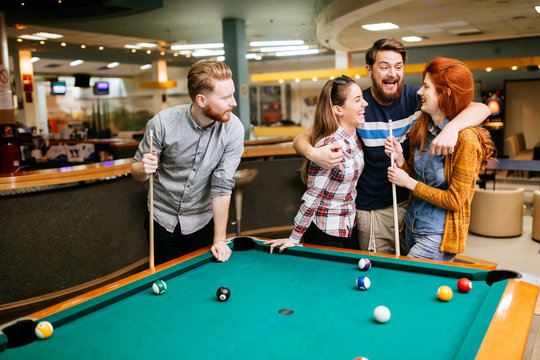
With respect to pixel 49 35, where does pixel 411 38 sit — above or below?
below

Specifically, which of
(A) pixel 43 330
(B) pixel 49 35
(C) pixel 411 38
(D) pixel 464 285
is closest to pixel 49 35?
(B) pixel 49 35

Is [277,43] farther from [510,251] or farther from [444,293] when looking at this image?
[444,293]

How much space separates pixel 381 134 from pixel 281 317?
141cm

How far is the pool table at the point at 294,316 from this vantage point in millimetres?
1323

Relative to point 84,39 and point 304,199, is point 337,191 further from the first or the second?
point 84,39

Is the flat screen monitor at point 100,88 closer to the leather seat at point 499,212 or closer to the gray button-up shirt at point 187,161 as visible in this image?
the leather seat at point 499,212

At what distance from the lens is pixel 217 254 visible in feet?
7.09

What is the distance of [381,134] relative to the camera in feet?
8.53

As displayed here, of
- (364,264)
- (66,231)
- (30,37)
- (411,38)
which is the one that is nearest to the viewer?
(364,264)

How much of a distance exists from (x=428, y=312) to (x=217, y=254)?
3.24 feet

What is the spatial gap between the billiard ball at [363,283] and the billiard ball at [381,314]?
0.79 feet

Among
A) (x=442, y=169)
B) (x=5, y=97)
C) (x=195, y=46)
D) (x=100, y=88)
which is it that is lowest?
(x=442, y=169)

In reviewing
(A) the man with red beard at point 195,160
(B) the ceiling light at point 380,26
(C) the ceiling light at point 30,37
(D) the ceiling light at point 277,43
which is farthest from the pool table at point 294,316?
(D) the ceiling light at point 277,43

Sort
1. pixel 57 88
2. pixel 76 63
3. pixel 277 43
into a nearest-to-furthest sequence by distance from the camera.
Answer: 1. pixel 277 43
2. pixel 57 88
3. pixel 76 63
